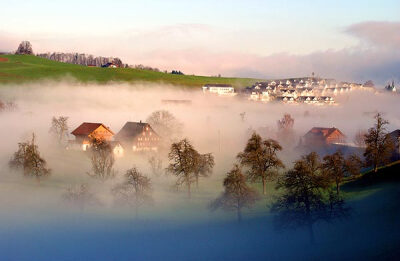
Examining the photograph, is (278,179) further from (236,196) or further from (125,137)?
(125,137)

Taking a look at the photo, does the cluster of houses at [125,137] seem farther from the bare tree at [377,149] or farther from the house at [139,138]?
the bare tree at [377,149]

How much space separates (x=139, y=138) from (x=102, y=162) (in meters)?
31.6

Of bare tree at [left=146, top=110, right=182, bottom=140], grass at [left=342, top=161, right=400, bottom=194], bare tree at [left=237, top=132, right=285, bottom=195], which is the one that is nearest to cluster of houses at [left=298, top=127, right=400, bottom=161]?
bare tree at [left=146, top=110, right=182, bottom=140]

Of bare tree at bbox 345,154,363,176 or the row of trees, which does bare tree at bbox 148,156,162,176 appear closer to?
the row of trees

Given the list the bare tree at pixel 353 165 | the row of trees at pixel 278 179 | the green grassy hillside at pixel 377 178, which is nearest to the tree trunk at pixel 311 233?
the row of trees at pixel 278 179

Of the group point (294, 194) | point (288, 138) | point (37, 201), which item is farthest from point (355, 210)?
point (288, 138)

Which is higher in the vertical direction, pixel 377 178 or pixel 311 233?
pixel 377 178

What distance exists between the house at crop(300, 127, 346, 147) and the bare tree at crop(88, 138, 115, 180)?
1894 inches

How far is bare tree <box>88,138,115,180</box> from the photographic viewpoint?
264 ft

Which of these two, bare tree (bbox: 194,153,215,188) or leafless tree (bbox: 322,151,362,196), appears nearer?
leafless tree (bbox: 322,151,362,196)

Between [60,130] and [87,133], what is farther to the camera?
[60,130]

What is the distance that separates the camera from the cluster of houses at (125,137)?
11088 centimetres

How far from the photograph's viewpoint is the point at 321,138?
11925cm

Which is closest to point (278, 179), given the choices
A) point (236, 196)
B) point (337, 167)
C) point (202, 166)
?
point (337, 167)
